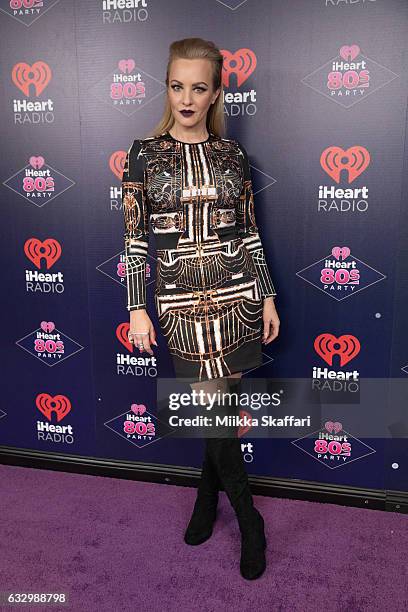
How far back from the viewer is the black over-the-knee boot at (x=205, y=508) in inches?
88.1

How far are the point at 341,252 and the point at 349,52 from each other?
2.45ft

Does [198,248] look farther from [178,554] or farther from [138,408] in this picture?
[178,554]

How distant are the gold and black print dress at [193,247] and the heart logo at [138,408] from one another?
2.39 feet

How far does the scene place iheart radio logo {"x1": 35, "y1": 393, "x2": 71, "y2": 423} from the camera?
2.77m

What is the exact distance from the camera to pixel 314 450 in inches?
99.4

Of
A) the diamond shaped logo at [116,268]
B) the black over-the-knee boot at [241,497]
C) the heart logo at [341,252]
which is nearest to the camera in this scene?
the black over-the-knee boot at [241,497]

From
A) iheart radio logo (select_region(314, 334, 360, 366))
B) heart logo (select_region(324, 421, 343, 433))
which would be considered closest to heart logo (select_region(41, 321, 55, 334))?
iheart radio logo (select_region(314, 334, 360, 366))

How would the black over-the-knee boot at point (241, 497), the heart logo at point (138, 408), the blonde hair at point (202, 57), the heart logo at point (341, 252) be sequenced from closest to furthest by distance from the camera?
1. the blonde hair at point (202, 57)
2. the black over-the-knee boot at point (241, 497)
3. the heart logo at point (341, 252)
4. the heart logo at point (138, 408)

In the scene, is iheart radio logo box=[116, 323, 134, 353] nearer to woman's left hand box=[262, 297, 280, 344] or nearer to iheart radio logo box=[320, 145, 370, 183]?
woman's left hand box=[262, 297, 280, 344]

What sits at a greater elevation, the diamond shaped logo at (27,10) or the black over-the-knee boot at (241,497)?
the diamond shaped logo at (27,10)

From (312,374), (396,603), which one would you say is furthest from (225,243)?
(396,603)

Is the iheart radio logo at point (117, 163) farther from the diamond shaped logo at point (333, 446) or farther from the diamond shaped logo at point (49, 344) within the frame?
the diamond shaped logo at point (333, 446)

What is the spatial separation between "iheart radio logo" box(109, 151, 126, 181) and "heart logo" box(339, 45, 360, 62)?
3.12 ft

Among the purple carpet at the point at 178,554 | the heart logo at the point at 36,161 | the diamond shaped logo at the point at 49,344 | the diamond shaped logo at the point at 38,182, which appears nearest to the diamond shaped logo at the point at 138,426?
the purple carpet at the point at 178,554
